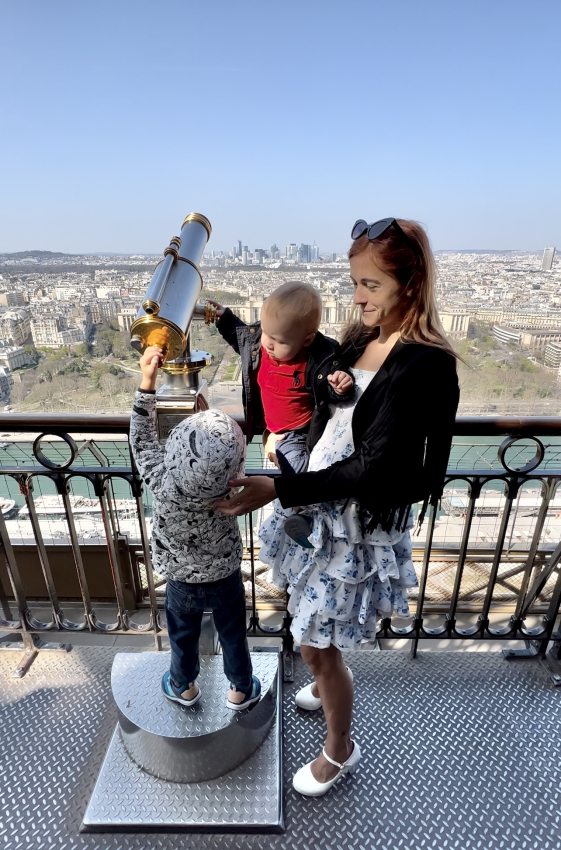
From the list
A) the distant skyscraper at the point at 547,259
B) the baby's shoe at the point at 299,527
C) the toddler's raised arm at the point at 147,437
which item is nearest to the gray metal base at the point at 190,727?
the baby's shoe at the point at 299,527

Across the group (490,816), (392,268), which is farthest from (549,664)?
(392,268)

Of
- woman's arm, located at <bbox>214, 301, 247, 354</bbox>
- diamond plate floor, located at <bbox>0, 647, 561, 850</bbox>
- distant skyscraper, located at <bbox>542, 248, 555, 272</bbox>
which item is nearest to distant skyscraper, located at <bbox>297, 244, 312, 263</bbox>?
woman's arm, located at <bbox>214, 301, 247, 354</bbox>

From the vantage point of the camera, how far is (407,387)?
0.80m

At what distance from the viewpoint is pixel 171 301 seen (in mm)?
930

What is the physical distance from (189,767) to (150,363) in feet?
3.57

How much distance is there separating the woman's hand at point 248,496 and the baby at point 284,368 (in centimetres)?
13

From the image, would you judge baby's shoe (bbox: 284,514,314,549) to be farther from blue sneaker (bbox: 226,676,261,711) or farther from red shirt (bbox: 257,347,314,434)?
blue sneaker (bbox: 226,676,261,711)

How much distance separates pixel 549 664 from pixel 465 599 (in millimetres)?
5619

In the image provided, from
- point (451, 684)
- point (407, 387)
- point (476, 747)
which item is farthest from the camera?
point (451, 684)

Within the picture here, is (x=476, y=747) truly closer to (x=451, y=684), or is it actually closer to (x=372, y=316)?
(x=451, y=684)

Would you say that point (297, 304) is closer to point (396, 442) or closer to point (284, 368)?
point (284, 368)

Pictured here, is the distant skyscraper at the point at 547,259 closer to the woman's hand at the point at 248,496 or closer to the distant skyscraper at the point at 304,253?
the distant skyscraper at the point at 304,253

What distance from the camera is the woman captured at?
2.69ft

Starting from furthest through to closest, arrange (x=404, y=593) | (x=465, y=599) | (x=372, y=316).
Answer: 1. (x=465, y=599)
2. (x=404, y=593)
3. (x=372, y=316)
